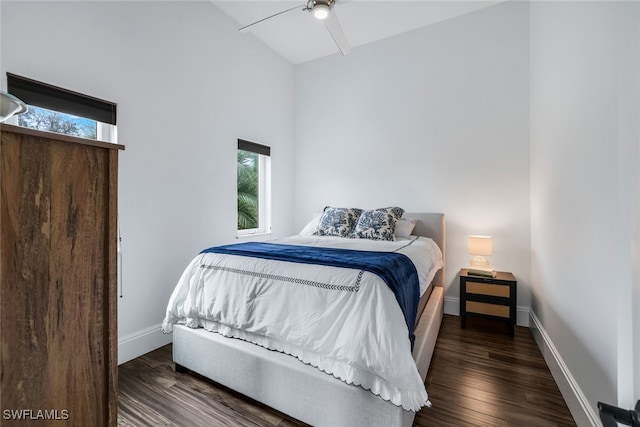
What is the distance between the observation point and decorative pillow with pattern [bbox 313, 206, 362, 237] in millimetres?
3072

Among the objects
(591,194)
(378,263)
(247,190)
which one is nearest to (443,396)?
(378,263)

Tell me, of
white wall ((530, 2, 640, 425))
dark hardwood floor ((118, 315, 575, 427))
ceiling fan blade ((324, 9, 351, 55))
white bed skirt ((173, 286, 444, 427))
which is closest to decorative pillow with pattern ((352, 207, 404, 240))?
white bed skirt ((173, 286, 444, 427))

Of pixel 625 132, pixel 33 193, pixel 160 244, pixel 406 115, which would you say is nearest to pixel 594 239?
pixel 625 132

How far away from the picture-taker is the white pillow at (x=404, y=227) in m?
3.05

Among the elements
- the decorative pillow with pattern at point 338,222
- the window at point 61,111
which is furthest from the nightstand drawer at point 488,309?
the window at point 61,111

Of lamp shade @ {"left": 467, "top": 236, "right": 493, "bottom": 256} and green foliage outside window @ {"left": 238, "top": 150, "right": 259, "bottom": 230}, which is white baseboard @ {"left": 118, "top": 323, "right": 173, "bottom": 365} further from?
lamp shade @ {"left": 467, "top": 236, "right": 493, "bottom": 256}

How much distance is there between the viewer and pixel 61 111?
1839 mm

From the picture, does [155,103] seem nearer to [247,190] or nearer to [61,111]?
[61,111]

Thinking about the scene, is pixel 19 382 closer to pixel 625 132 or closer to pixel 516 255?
pixel 625 132

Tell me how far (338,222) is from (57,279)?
259 centimetres

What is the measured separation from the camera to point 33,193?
0.62m

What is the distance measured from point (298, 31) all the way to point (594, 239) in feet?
11.5

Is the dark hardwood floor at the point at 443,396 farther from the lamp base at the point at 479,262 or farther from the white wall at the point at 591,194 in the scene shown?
the lamp base at the point at 479,262

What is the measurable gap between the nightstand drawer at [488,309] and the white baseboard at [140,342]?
9.21 feet
